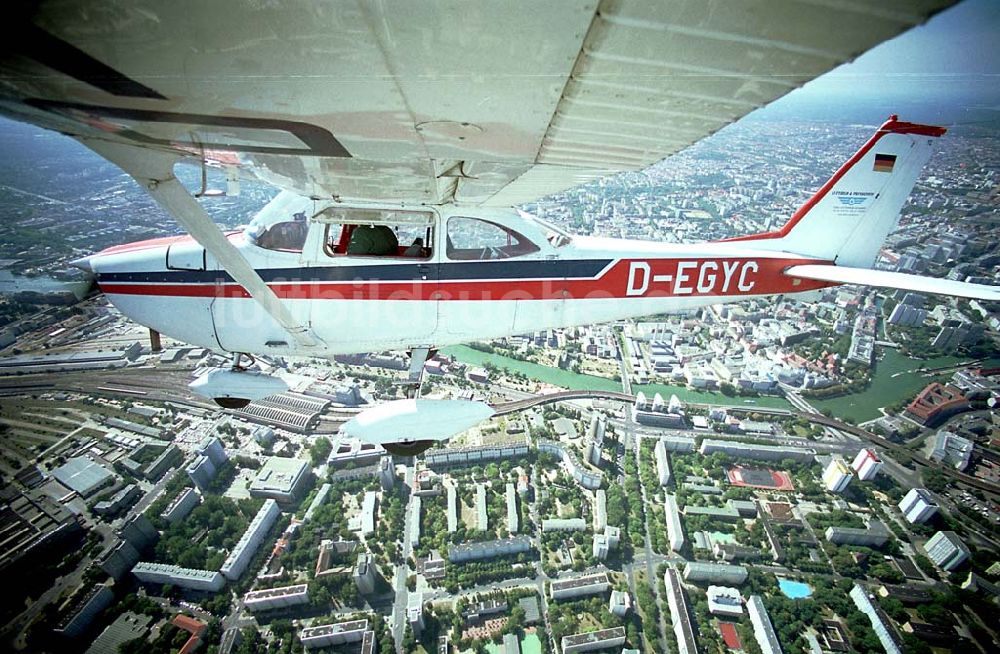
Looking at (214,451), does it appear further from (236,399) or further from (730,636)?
(730,636)

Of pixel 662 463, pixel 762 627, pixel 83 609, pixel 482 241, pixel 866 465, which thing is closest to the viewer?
pixel 482 241

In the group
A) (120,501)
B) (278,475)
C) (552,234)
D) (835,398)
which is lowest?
(120,501)

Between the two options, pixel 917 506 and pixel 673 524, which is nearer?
pixel 673 524

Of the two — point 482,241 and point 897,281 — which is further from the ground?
point 482,241

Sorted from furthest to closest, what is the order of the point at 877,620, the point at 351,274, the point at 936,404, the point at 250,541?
the point at 936,404, the point at 250,541, the point at 877,620, the point at 351,274

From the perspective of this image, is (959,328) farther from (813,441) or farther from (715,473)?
(715,473)

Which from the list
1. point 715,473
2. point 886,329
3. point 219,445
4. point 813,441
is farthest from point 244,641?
point 886,329

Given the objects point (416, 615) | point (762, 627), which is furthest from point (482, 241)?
point (762, 627)
